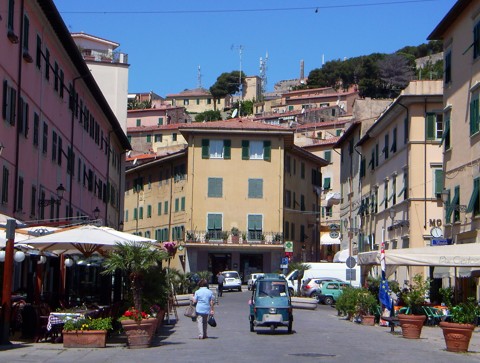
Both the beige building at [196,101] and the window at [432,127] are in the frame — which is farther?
the beige building at [196,101]

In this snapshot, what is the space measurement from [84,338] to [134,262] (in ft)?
7.26

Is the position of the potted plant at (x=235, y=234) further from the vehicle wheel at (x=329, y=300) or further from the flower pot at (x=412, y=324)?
the flower pot at (x=412, y=324)

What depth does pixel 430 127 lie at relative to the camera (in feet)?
156

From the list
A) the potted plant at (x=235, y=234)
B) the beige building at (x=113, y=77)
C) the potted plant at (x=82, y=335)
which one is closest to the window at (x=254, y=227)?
the potted plant at (x=235, y=234)

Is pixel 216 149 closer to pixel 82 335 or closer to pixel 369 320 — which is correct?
pixel 369 320

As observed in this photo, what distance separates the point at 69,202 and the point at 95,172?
1078cm

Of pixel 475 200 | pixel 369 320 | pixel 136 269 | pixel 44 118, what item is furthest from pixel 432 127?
pixel 136 269

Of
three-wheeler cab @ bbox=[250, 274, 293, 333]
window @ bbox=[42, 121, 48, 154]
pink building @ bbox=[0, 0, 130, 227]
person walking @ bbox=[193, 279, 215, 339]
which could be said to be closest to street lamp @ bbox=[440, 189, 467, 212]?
three-wheeler cab @ bbox=[250, 274, 293, 333]

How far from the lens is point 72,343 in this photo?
20453 millimetres

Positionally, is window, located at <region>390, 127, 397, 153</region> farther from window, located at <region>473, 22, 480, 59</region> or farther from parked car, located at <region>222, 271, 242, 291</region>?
parked car, located at <region>222, 271, 242, 291</region>

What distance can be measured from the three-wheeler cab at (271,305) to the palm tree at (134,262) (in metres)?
6.34

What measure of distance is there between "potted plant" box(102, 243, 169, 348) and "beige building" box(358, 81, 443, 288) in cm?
2676

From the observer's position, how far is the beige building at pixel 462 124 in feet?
110

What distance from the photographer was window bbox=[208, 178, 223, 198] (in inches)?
3034
